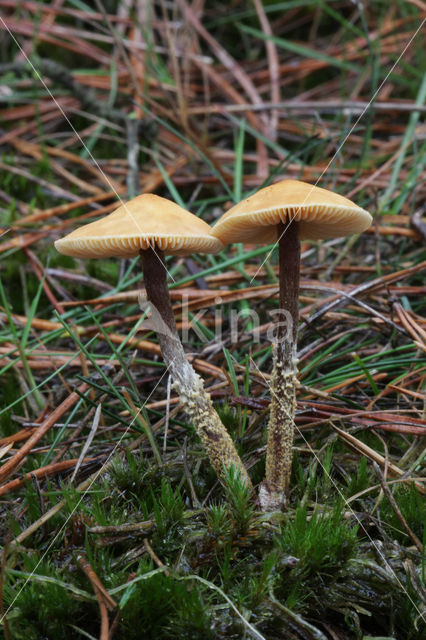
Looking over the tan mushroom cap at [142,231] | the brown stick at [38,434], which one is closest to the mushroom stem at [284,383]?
the tan mushroom cap at [142,231]

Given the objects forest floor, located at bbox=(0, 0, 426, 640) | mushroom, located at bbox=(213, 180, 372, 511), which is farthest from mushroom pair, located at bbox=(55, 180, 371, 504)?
forest floor, located at bbox=(0, 0, 426, 640)

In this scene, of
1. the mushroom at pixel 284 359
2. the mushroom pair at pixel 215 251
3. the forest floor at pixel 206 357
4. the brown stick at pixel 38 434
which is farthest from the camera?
the brown stick at pixel 38 434

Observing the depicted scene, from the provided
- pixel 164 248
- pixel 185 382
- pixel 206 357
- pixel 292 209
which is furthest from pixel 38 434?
pixel 292 209

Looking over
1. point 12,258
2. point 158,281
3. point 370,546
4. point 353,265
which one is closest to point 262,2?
point 353,265

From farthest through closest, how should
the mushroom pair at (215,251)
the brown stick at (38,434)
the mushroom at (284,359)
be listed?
the brown stick at (38,434) < the mushroom at (284,359) < the mushroom pair at (215,251)

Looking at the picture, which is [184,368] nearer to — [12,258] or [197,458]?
[197,458]

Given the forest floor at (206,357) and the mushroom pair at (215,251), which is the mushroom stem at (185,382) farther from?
the forest floor at (206,357)

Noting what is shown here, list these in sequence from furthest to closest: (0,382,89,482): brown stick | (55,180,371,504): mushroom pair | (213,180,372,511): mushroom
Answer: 1. (0,382,89,482): brown stick
2. (213,180,372,511): mushroom
3. (55,180,371,504): mushroom pair

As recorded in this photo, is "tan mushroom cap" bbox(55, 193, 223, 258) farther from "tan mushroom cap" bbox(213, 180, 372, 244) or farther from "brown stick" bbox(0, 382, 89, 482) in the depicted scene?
"brown stick" bbox(0, 382, 89, 482)
